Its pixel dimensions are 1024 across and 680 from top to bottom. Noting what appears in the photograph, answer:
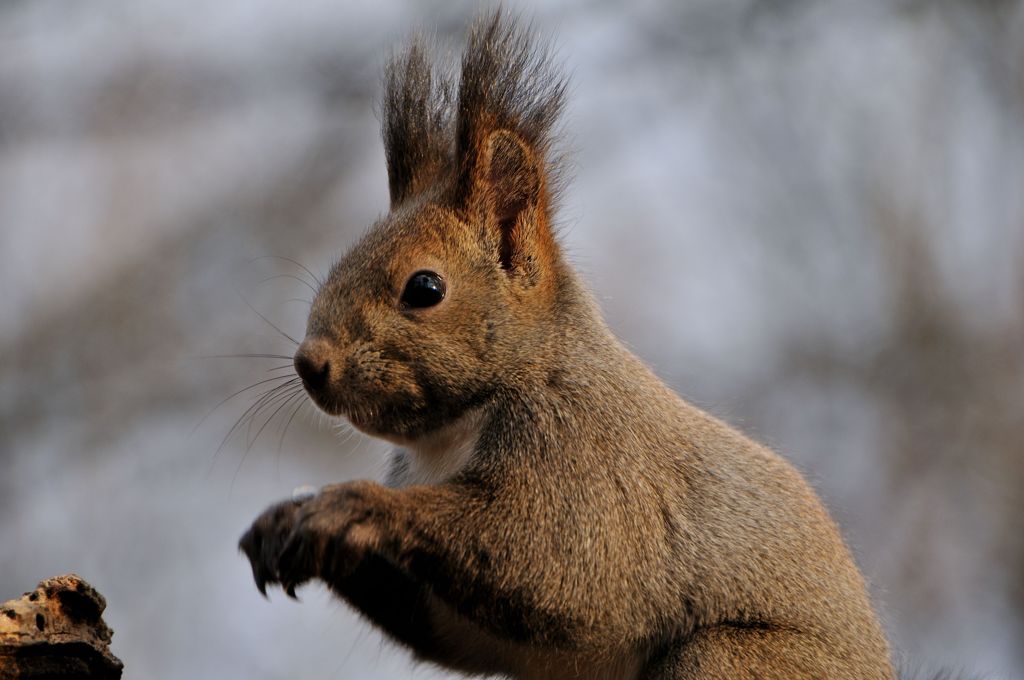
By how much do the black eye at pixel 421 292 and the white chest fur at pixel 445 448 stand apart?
0.31 metres

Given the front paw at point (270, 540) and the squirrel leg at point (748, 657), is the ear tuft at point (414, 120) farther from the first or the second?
the squirrel leg at point (748, 657)

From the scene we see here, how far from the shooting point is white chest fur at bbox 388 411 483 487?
2.95 metres

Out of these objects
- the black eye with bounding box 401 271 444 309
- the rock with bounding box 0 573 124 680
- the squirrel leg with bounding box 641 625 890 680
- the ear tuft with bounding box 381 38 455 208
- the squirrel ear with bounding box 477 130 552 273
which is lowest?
the rock with bounding box 0 573 124 680

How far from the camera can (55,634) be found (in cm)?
224

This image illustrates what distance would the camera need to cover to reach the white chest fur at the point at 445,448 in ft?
9.67

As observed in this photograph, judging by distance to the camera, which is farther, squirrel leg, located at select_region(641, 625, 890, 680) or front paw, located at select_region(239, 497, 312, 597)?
squirrel leg, located at select_region(641, 625, 890, 680)

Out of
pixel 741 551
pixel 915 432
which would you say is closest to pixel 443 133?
pixel 741 551

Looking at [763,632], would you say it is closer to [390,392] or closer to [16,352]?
[390,392]

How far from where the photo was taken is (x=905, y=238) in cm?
734

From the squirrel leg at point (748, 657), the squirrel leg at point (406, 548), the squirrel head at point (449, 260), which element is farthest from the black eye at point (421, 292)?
the squirrel leg at point (748, 657)

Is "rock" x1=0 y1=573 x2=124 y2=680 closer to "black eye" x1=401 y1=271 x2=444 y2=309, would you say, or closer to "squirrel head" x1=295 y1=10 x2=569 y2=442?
"squirrel head" x1=295 y1=10 x2=569 y2=442

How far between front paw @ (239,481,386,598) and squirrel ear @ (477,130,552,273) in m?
0.87

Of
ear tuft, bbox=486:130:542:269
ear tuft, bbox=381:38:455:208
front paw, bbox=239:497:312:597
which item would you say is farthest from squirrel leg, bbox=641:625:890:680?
ear tuft, bbox=381:38:455:208

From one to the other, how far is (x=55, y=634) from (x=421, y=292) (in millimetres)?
1213
